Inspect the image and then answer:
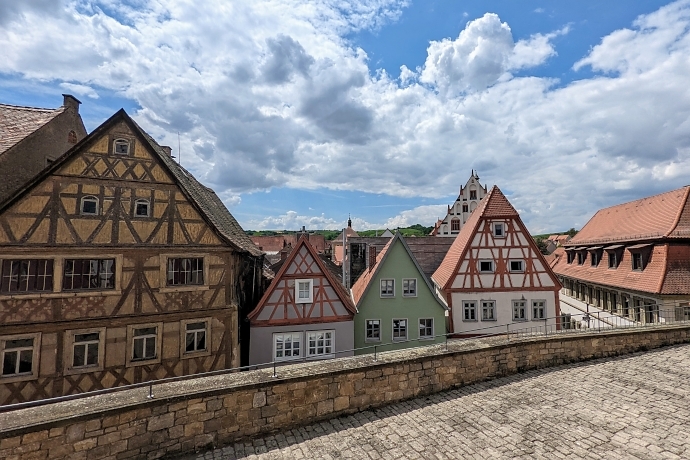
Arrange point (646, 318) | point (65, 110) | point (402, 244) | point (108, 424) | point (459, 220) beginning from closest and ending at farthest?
point (108, 424) < point (65, 110) < point (402, 244) < point (646, 318) < point (459, 220)

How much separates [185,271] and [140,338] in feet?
8.16

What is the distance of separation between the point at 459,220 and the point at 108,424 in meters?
39.2

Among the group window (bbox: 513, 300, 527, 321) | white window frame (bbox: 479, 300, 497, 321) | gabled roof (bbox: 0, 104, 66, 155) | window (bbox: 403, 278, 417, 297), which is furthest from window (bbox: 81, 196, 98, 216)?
window (bbox: 513, 300, 527, 321)

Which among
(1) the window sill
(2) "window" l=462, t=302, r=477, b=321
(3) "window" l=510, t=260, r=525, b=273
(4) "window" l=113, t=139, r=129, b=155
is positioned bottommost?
(2) "window" l=462, t=302, r=477, b=321

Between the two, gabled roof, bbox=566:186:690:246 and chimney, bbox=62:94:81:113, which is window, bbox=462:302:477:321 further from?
chimney, bbox=62:94:81:113

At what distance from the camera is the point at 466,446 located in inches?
248

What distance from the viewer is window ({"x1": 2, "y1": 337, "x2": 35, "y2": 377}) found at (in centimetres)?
950

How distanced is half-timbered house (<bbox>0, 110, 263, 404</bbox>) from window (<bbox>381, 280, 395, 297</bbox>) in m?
6.79

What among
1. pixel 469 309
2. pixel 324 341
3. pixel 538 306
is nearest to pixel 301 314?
pixel 324 341

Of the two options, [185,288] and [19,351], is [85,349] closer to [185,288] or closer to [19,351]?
[19,351]

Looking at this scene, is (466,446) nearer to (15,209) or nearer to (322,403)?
(322,403)

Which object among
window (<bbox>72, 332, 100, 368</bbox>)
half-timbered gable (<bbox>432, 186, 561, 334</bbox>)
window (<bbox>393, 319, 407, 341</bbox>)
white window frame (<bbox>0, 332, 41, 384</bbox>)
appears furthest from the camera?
half-timbered gable (<bbox>432, 186, 561, 334</bbox>)

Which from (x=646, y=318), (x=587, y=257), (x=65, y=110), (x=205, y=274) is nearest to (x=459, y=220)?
(x=587, y=257)

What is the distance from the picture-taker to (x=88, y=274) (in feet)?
34.2
